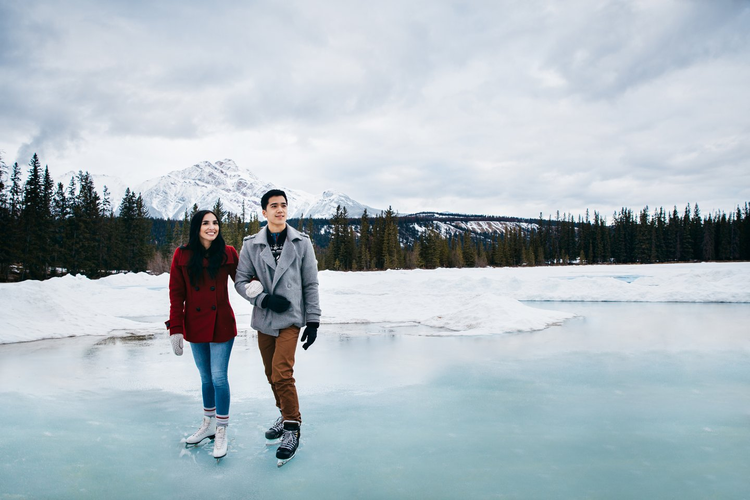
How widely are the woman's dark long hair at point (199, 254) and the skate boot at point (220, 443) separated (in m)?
1.07

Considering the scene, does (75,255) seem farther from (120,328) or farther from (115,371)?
(115,371)

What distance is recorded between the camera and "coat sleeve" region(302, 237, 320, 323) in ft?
10.9

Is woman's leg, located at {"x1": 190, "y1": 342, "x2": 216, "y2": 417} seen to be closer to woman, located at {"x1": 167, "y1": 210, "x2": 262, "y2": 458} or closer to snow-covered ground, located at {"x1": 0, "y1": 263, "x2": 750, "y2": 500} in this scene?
woman, located at {"x1": 167, "y1": 210, "x2": 262, "y2": 458}

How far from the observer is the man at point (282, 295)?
3217mm

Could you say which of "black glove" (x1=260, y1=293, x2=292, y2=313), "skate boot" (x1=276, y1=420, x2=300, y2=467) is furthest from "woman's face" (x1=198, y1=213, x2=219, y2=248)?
"skate boot" (x1=276, y1=420, x2=300, y2=467)

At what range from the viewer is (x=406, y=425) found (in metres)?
3.86

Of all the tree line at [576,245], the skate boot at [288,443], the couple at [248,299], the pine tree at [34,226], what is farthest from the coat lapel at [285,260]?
the tree line at [576,245]

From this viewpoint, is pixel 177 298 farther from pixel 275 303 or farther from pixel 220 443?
pixel 220 443

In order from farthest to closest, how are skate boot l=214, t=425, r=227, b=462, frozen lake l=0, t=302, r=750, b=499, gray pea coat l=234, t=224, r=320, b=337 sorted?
1. gray pea coat l=234, t=224, r=320, b=337
2. skate boot l=214, t=425, r=227, b=462
3. frozen lake l=0, t=302, r=750, b=499

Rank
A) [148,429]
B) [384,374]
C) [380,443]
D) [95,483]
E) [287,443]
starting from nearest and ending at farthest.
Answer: [95,483] → [287,443] → [380,443] → [148,429] → [384,374]

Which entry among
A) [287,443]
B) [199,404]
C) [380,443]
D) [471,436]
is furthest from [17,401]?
[471,436]

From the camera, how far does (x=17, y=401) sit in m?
4.67

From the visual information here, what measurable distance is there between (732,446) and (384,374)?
3.56 meters

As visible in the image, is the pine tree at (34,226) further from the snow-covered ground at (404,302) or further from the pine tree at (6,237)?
the snow-covered ground at (404,302)
